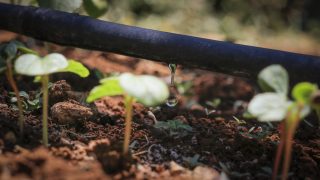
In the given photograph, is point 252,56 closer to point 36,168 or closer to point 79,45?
point 79,45

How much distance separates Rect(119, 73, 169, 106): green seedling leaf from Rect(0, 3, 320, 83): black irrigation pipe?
545 mm

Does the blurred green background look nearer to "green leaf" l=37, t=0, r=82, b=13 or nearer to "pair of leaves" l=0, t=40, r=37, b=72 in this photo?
"green leaf" l=37, t=0, r=82, b=13

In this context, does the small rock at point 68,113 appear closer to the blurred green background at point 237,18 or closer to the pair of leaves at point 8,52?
the pair of leaves at point 8,52

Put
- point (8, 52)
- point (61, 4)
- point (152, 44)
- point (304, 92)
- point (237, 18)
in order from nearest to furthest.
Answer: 1. point (304, 92)
2. point (8, 52)
3. point (152, 44)
4. point (61, 4)
5. point (237, 18)

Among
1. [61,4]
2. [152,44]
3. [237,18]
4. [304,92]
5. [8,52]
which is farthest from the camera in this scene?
[237,18]

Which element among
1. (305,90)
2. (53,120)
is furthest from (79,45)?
(305,90)

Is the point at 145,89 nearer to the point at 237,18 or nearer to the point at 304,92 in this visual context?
the point at 304,92

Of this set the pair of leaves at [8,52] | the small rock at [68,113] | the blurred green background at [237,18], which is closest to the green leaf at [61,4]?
the small rock at [68,113]

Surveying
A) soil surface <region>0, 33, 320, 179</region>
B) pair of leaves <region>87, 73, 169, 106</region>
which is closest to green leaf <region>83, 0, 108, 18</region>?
soil surface <region>0, 33, 320, 179</region>

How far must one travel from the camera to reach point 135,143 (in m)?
1.32

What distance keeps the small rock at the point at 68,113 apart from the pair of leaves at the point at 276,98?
651 mm

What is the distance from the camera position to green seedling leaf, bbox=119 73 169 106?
3.07 feet

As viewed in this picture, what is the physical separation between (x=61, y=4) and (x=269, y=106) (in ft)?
3.94

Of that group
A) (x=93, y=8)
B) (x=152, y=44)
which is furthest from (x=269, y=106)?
(x=93, y=8)
